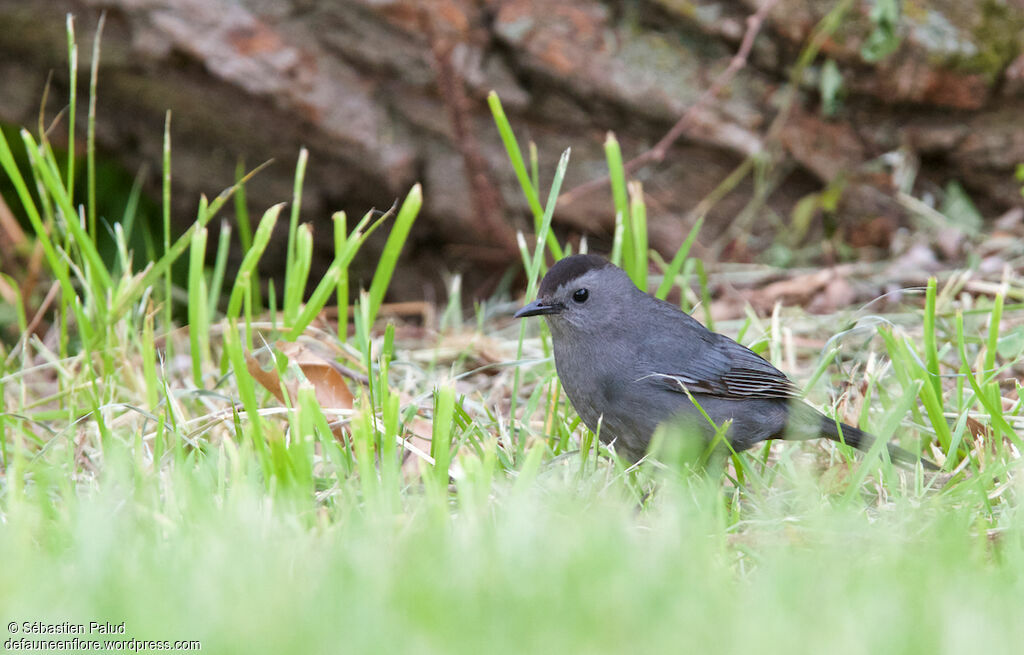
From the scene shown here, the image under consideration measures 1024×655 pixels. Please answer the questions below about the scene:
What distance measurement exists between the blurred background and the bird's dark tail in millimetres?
2279

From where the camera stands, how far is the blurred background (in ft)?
17.2

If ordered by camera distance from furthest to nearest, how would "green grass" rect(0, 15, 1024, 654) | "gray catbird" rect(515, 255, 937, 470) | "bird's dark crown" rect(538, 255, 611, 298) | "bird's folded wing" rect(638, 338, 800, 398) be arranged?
"bird's dark crown" rect(538, 255, 611, 298)
"bird's folded wing" rect(638, 338, 800, 398)
"gray catbird" rect(515, 255, 937, 470)
"green grass" rect(0, 15, 1024, 654)

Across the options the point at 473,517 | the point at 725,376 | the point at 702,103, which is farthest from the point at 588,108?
the point at 473,517

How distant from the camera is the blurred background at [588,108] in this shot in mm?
5230

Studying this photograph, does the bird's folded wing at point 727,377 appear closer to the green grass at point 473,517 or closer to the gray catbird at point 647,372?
the gray catbird at point 647,372

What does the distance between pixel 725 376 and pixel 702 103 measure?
230cm

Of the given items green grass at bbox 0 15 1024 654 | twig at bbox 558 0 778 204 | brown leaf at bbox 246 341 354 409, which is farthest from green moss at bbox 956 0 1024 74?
brown leaf at bbox 246 341 354 409

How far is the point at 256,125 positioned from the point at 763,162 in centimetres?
261

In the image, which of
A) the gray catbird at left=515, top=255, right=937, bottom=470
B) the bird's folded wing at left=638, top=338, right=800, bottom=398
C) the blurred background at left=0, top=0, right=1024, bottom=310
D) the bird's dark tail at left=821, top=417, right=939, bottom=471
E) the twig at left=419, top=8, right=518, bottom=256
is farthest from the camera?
the blurred background at left=0, top=0, right=1024, bottom=310

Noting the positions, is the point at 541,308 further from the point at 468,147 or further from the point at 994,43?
the point at 994,43

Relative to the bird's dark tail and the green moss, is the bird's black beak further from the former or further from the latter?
the green moss

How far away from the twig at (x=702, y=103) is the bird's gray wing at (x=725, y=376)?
1.74m

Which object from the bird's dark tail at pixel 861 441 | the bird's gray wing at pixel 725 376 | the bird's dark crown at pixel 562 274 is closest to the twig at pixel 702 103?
the bird's dark crown at pixel 562 274

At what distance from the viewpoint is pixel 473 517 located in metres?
2.35
